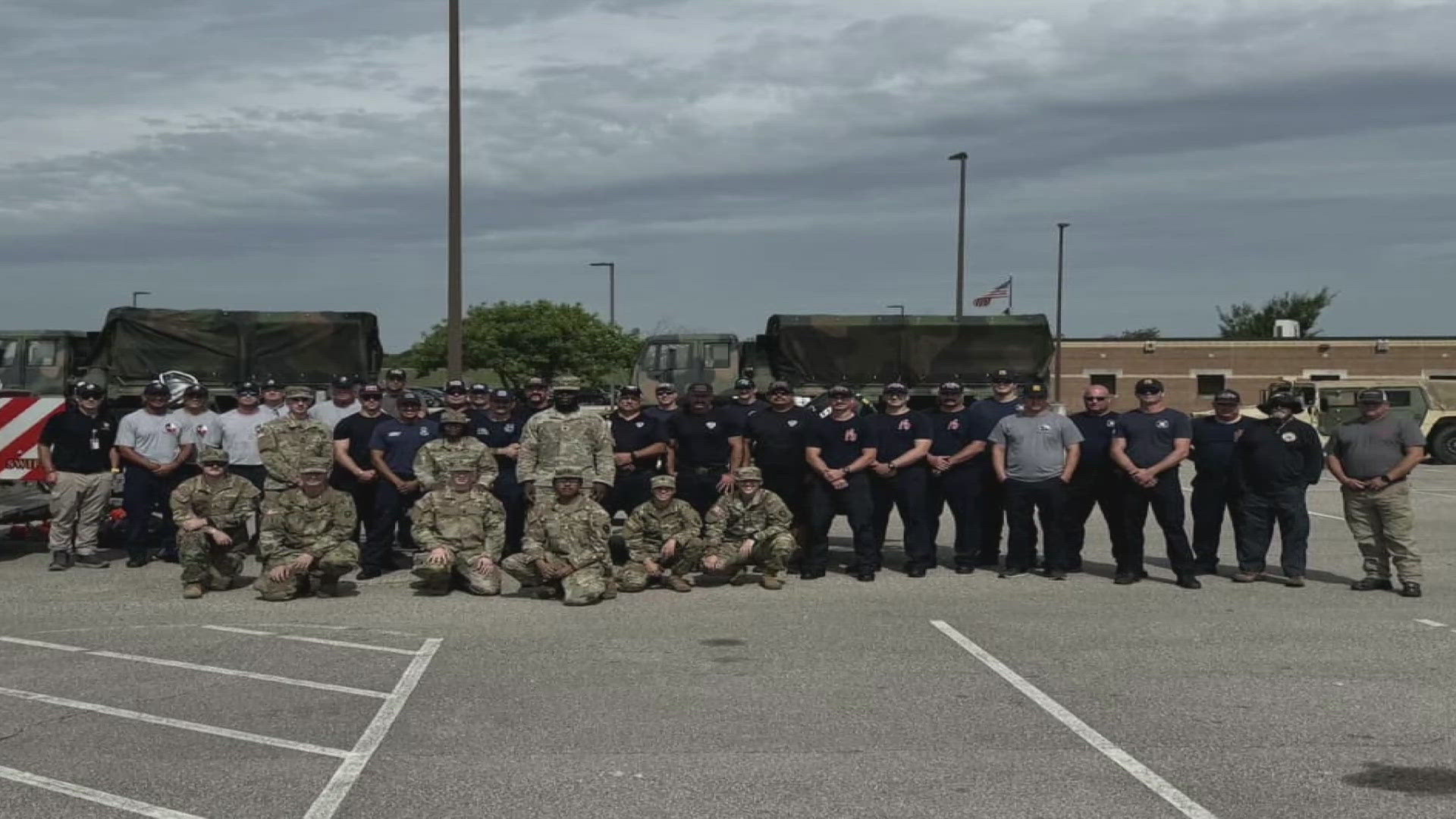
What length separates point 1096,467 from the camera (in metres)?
11.6

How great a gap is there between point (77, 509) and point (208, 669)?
16.6 feet

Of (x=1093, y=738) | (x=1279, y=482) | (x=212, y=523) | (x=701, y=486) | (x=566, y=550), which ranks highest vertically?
(x=1279, y=482)

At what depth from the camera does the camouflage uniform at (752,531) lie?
36.4 feet

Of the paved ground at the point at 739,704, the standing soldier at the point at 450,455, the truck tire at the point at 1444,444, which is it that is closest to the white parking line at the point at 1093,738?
the paved ground at the point at 739,704

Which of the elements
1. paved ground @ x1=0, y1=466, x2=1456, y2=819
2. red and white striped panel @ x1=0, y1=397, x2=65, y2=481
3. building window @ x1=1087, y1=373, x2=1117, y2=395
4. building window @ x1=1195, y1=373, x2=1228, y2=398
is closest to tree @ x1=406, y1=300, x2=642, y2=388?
building window @ x1=1087, y1=373, x2=1117, y2=395

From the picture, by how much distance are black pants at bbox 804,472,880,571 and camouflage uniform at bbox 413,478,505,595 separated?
2.55 m

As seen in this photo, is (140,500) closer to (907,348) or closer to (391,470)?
(391,470)

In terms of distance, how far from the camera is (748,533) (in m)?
11.3

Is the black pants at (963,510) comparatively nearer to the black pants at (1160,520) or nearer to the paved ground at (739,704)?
Result: the paved ground at (739,704)

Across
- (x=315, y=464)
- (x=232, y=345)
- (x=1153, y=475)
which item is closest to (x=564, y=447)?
(x=315, y=464)

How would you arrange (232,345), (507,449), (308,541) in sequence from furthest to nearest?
(232,345), (507,449), (308,541)

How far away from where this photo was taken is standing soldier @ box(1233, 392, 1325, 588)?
1108 cm

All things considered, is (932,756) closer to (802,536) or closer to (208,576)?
(802,536)

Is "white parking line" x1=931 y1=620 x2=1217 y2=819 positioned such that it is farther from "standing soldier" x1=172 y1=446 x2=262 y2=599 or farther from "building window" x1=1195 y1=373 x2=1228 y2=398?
"building window" x1=1195 y1=373 x2=1228 y2=398
